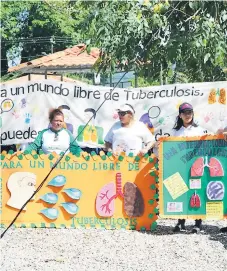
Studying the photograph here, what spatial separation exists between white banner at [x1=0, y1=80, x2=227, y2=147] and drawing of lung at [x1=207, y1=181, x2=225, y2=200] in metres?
1.87

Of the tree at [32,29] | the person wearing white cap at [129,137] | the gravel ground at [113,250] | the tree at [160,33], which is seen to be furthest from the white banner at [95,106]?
the tree at [32,29]

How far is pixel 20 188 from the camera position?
6543 mm

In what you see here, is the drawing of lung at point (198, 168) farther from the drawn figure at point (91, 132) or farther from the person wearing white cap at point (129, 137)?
the drawn figure at point (91, 132)

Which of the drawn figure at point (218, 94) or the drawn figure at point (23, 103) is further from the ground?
the drawn figure at point (218, 94)

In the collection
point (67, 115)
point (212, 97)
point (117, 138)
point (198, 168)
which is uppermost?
point (212, 97)

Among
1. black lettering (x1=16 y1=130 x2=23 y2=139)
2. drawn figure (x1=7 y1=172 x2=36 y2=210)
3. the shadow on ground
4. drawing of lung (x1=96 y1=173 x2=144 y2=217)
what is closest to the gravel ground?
the shadow on ground

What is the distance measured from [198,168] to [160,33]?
231 cm

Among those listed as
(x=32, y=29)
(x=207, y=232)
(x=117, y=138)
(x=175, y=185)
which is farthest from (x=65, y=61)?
(x=32, y=29)

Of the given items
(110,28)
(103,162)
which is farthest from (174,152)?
(110,28)

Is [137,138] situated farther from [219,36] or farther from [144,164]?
[219,36]

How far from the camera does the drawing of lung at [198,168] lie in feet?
20.3

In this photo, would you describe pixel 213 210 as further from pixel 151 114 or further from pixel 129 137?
pixel 151 114

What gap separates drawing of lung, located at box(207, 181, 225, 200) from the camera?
619cm

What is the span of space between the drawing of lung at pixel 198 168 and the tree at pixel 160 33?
1.79 m
